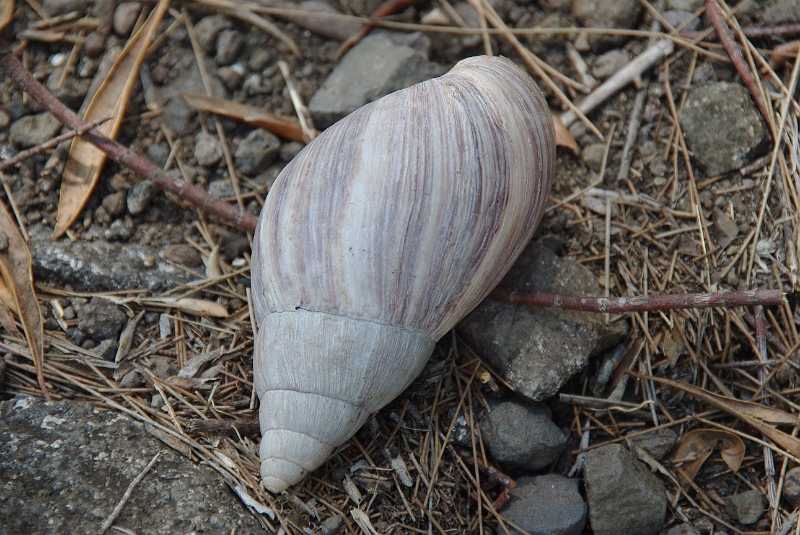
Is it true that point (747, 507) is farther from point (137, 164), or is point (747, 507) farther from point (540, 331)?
point (137, 164)

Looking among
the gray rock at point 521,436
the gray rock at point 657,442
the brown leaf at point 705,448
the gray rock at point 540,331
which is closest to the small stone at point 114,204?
the gray rock at point 540,331

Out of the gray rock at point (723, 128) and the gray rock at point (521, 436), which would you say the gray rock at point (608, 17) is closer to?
the gray rock at point (723, 128)

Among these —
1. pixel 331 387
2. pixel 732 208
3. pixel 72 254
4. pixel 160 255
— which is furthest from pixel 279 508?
pixel 732 208

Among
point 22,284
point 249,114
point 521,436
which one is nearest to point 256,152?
point 249,114

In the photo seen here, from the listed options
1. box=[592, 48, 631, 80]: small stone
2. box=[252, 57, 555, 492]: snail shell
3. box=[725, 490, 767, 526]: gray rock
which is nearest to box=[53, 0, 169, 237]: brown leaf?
box=[252, 57, 555, 492]: snail shell

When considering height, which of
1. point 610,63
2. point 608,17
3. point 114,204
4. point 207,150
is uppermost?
point 608,17

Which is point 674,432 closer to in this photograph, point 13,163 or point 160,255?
point 160,255
